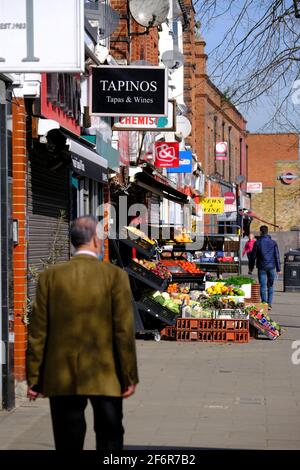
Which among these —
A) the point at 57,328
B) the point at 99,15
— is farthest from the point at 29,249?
the point at 99,15

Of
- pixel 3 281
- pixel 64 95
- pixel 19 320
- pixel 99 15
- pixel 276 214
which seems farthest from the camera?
pixel 276 214

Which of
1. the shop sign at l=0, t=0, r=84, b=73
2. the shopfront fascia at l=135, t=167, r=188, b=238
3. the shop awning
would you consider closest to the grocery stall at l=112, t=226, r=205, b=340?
the shop awning

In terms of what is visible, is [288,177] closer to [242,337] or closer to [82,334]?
[242,337]

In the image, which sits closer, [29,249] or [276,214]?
[29,249]

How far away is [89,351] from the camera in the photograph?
6133mm

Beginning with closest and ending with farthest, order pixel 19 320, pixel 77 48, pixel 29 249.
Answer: pixel 77 48 < pixel 19 320 < pixel 29 249

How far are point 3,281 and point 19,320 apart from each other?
2.73ft

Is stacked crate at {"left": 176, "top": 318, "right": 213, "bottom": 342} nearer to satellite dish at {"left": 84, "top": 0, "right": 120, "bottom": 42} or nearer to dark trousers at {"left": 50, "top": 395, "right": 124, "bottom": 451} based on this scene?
satellite dish at {"left": 84, "top": 0, "right": 120, "bottom": 42}

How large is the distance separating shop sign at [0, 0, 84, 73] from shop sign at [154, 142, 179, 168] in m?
18.5

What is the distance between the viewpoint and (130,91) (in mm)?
12859

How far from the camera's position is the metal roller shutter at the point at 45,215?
1142 centimetres

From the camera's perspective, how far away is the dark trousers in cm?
617

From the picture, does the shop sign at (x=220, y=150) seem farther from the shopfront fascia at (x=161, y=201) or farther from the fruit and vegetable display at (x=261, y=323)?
the fruit and vegetable display at (x=261, y=323)

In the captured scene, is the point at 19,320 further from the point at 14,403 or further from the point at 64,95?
the point at 64,95
